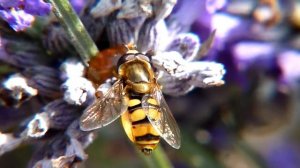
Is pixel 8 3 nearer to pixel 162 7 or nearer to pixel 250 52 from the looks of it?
pixel 162 7

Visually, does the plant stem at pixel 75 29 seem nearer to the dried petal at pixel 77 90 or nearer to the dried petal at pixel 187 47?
the dried petal at pixel 77 90

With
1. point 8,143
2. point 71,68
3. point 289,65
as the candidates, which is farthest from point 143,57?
point 289,65

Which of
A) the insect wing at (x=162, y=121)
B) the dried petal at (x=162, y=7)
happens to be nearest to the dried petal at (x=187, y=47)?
the dried petal at (x=162, y=7)

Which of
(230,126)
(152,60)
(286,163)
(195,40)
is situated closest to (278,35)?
(230,126)

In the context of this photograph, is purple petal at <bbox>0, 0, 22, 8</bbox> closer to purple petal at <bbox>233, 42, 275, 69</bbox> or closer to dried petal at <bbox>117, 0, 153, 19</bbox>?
dried petal at <bbox>117, 0, 153, 19</bbox>

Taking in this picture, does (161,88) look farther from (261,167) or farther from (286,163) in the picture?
(286,163)
